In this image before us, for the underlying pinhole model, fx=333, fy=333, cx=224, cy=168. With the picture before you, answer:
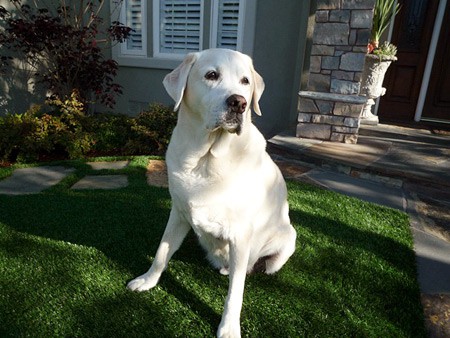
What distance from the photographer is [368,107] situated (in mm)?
5953

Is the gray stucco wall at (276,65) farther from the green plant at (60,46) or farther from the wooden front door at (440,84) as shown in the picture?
the wooden front door at (440,84)

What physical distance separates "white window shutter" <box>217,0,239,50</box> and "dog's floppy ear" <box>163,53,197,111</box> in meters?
4.37

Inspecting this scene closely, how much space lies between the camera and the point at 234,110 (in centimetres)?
147

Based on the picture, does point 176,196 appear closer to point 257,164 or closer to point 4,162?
point 257,164

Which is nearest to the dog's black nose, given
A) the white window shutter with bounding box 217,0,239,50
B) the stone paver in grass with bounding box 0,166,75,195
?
the stone paver in grass with bounding box 0,166,75,195

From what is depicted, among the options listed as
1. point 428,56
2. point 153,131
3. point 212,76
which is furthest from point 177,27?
point 212,76

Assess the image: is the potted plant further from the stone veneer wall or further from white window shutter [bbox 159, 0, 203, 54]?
white window shutter [bbox 159, 0, 203, 54]

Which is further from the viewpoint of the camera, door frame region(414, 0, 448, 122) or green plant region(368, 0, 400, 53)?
door frame region(414, 0, 448, 122)

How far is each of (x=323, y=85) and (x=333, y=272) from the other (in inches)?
117

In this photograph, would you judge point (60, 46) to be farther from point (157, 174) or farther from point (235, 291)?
point (235, 291)

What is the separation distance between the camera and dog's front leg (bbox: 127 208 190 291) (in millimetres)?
1934

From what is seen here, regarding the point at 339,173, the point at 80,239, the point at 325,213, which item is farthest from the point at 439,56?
the point at 80,239

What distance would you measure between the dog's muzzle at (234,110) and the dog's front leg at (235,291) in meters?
0.57

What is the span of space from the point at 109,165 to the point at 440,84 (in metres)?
6.00
